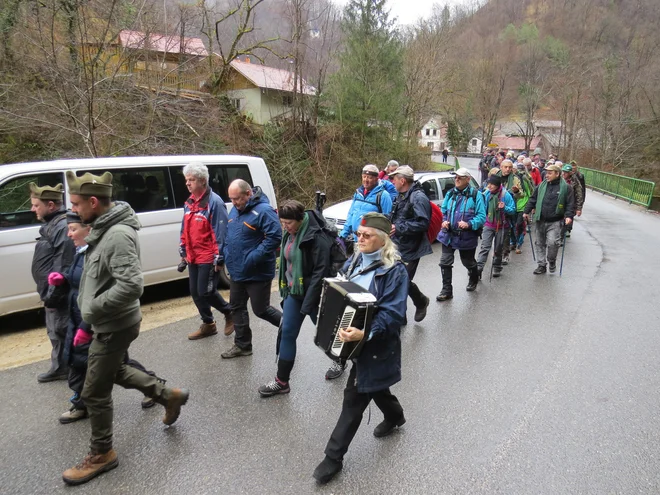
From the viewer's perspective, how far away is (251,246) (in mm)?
4195

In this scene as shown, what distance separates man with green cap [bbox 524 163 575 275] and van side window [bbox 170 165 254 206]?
513 cm

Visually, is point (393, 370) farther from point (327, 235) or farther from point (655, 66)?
point (655, 66)

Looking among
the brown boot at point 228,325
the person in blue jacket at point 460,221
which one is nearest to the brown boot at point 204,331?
the brown boot at point 228,325

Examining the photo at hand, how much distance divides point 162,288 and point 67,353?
373 centimetres

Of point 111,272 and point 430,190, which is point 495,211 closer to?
point 430,190

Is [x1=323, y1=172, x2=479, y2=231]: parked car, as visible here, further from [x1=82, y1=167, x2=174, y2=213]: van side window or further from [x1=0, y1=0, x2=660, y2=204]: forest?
[x1=0, y1=0, x2=660, y2=204]: forest

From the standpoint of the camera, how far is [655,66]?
36812 millimetres

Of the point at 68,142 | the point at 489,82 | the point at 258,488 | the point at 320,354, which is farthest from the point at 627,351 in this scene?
the point at 489,82

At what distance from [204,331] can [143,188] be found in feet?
7.11

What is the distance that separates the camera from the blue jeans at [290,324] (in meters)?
3.75

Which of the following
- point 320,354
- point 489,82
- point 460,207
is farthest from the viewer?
point 489,82

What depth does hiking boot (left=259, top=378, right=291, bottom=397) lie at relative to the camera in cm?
386

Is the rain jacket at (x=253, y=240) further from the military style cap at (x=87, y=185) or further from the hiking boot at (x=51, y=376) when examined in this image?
the hiking boot at (x=51, y=376)

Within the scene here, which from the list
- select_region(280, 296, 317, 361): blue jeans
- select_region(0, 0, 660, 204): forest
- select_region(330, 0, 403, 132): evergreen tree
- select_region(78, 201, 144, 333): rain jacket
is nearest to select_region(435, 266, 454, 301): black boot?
select_region(280, 296, 317, 361): blue jeans
